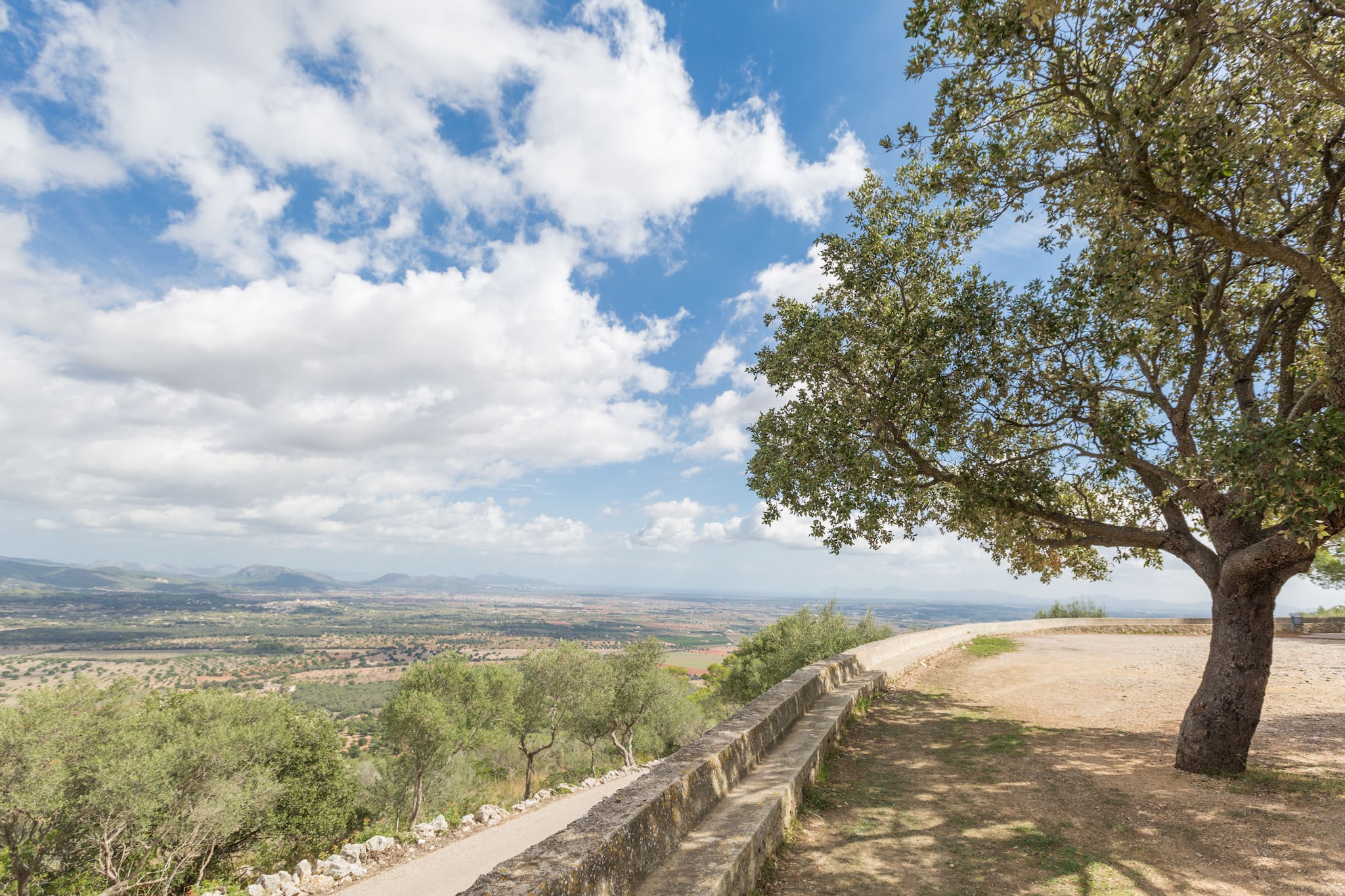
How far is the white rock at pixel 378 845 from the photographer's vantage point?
16.1 metres

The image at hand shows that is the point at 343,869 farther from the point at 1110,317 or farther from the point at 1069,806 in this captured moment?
the point at 1110,317

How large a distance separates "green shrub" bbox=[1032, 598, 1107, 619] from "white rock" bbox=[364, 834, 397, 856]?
42.4 metres

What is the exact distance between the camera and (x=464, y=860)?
15320 millimetres

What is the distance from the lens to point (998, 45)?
6.32 metres

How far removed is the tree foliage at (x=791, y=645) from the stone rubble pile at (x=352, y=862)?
61.0 feet

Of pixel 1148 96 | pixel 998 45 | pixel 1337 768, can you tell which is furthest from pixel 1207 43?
pixel 1337 768

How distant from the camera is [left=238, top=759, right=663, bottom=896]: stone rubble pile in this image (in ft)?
47.2

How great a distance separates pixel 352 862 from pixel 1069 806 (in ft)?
59.2

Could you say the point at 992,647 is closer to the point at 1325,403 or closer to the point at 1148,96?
the point at 1325,403

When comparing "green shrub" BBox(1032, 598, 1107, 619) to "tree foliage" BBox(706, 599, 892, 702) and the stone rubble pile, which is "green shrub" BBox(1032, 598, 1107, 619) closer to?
"tree foliage" BBox(706, 599, 892, 702)

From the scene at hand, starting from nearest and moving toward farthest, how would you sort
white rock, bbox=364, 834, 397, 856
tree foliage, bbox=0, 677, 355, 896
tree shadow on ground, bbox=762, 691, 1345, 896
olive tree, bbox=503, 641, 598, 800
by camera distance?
tree shadow on ground, bbox=762, 691, 1345, 896 < white rock, bbox=364, 834, 397, 856 < tree foliage, bbox=0, 677, 355, 896 < olive tree, bbox=503, 641, 598, 800

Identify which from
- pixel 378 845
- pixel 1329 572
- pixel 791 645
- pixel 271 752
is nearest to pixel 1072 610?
pixel 1329 572

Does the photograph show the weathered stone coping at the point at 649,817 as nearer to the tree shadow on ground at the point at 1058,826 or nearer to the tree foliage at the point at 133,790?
the tree shadow on ground at the point at 1058,826

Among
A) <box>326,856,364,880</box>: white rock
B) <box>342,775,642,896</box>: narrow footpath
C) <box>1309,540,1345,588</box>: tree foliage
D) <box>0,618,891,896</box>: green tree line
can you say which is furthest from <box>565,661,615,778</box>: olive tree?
<box>1309,540,1345,588</box>: tree foliage
